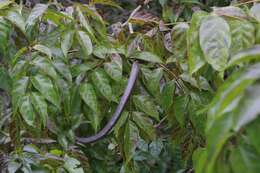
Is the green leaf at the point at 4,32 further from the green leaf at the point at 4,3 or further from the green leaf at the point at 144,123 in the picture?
the green leaf at the point at 144,123

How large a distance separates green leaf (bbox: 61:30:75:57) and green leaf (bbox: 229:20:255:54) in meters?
0.38

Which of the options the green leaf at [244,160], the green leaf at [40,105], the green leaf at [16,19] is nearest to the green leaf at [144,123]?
the green leaf at [40,105]

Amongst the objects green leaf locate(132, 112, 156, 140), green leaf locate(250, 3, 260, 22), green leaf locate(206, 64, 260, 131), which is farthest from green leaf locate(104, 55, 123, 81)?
green leaf locate(206, 64, 260, 131)

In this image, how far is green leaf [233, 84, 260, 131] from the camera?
17.6 inches

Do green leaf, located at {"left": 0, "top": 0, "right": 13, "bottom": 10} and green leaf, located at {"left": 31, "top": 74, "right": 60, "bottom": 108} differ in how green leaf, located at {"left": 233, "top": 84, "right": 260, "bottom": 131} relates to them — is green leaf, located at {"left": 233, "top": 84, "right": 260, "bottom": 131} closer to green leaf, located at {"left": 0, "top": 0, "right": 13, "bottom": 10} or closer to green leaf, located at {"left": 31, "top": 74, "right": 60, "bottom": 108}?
green leaf, located at {"left": 31, "top": 74, "right": 60, "bottom": 108}

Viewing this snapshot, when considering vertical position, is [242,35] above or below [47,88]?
above

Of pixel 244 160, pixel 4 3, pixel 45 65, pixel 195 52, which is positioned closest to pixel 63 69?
pixel 45 65

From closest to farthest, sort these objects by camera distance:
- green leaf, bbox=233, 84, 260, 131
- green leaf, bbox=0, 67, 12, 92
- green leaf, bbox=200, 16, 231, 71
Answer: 1. green leaf, bbox=233, 84, 260, 131
2. green leaf, bbox=200, 16, 231, 71
3. green leaf, bbox=0, 67, 12, 92

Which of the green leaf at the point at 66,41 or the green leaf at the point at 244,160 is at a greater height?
the green leaf at the point at 244,160

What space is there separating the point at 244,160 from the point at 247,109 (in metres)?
0.09

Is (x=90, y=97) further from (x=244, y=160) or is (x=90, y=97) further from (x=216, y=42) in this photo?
(x=244, y=160)

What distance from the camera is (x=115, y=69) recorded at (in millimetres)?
1068

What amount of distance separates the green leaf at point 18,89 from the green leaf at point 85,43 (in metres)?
0.14

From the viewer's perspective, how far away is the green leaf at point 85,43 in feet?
3.45
